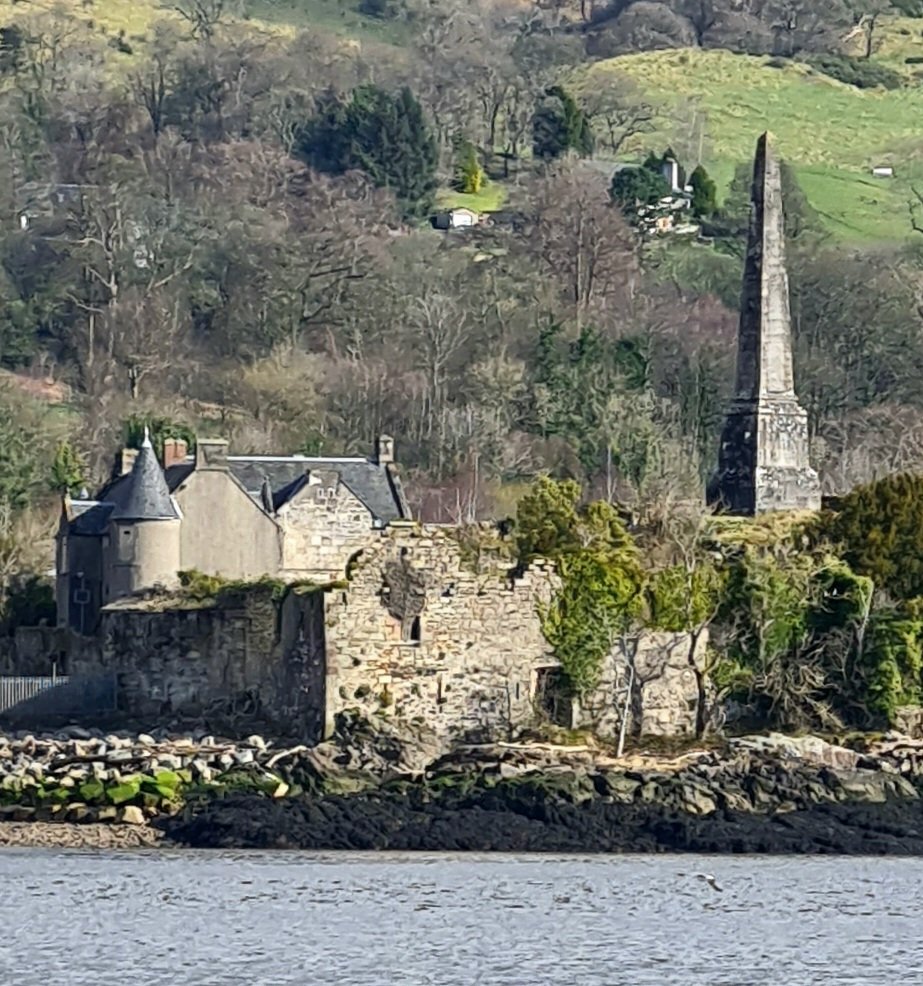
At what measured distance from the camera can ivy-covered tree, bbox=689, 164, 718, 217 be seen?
11819cm

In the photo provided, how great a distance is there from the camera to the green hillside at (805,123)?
129125mm

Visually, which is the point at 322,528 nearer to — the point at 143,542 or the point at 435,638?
the point at 143,542

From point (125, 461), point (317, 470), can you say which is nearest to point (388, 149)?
point (317, 470)

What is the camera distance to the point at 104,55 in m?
146

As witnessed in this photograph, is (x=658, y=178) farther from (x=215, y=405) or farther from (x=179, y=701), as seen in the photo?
(x=179, y=701)

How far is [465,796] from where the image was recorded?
165 ft

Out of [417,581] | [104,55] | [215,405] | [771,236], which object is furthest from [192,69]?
[417,581]

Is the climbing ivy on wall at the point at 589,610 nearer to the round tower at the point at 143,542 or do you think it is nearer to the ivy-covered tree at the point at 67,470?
the round tower at the point at 143,542

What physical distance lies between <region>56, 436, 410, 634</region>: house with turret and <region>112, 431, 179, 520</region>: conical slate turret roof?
0.05ft

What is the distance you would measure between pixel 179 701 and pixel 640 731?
722 cm

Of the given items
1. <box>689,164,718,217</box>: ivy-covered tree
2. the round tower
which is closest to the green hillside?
<box>689,164,718,217</box>: ivy-covered tree

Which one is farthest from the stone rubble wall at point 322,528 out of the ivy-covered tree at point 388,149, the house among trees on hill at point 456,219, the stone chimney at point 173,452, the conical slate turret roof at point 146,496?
the ivy-covered tree at point 388,149

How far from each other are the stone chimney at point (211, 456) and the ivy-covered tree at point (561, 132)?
6302 centimetres

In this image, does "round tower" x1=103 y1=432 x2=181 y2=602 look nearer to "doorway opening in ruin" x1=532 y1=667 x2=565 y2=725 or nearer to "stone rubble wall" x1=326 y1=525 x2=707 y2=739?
"stone rubble wall" x1=326 y1=525 x2=707 y2=739
